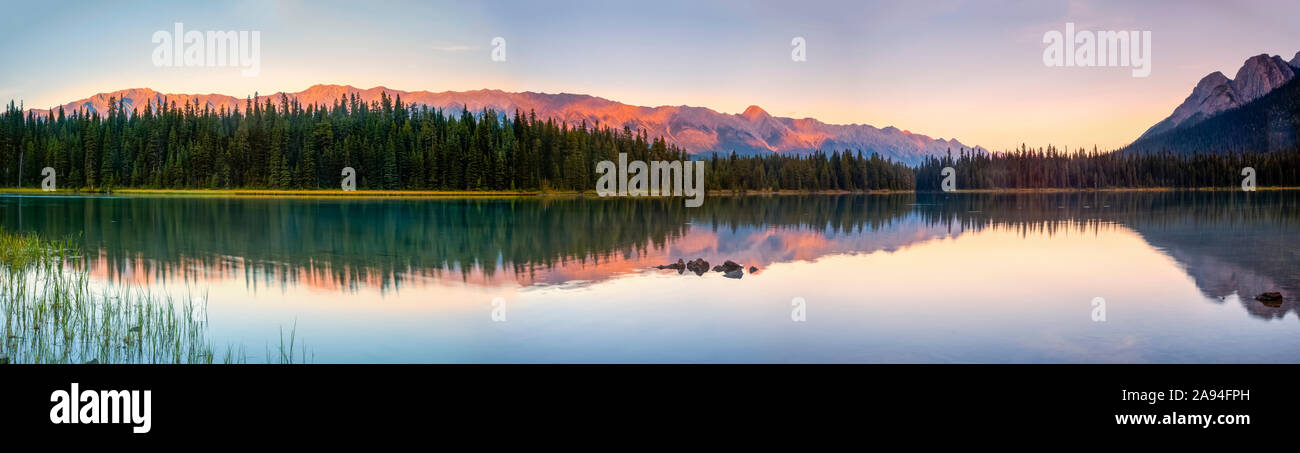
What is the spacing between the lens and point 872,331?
701 inches

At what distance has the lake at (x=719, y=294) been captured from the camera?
15922 millimetres

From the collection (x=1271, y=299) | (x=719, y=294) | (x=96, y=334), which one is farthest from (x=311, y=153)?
(x=1271, y=299)

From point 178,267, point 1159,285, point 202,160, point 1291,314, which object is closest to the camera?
point 1291,314

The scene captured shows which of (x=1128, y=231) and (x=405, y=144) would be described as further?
(x=405, y=144)
